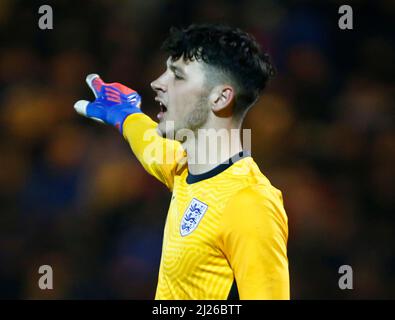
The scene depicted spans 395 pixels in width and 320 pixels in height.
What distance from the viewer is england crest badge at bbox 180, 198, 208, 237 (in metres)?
2.53

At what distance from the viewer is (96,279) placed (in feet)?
15.6

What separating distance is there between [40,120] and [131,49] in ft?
2.80

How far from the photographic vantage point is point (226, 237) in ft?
7.81

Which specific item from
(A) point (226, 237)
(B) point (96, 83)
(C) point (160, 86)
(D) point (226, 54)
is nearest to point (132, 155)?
(B) point (96, 83)

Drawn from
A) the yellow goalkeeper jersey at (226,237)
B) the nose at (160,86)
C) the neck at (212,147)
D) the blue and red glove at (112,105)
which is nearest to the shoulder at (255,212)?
the yellow goalkeeper jersey at (226,237)

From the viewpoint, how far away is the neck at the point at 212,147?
2.64 m

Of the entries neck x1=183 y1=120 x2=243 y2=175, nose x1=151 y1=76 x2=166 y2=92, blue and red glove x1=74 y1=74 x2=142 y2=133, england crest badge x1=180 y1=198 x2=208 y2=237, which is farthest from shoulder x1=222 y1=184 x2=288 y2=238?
blue and red glove x1=74 y1=74 x2=142 y2=133

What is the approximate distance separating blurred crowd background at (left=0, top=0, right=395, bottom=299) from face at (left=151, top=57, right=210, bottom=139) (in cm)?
220

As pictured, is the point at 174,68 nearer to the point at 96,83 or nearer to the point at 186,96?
the point at 186,96

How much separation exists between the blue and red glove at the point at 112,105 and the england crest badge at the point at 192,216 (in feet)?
2.48

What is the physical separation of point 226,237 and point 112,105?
3.66 ft

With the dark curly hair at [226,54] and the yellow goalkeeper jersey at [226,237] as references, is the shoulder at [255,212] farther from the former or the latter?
the dark curly hair at [226,54]
